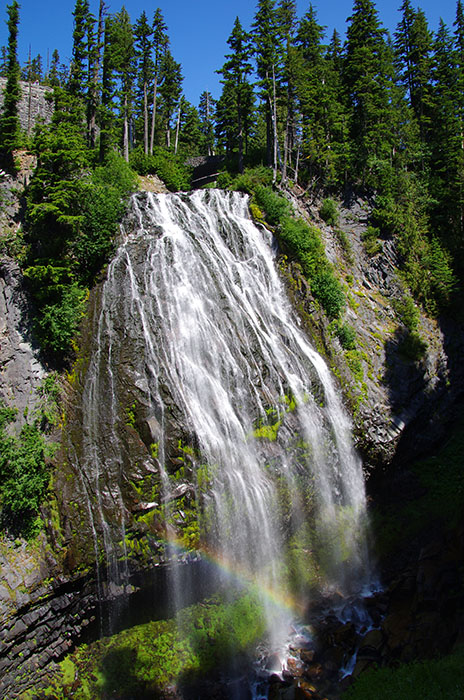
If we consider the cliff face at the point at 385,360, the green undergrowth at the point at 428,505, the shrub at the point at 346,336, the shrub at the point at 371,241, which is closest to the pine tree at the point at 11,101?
the cliff face at the point at 385,360

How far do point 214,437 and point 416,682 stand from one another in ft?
24.3

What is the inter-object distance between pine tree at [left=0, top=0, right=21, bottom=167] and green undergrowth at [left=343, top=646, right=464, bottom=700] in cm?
2383

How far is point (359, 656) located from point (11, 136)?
25896mm

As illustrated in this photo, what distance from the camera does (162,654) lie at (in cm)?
1152

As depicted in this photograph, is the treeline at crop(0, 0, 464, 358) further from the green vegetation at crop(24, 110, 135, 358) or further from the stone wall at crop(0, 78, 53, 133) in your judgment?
the stone wall at crop(0, 78, 53, 133)

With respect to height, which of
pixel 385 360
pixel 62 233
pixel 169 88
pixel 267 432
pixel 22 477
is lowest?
pixel 22 477

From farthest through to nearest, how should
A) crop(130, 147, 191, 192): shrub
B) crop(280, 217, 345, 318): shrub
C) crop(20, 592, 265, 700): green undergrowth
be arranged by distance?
crop(130, 147, 191, 192): shrub < crop(280, 217, 345, 318): shrub < crop(20, 592, 265, 700): green undergrowth

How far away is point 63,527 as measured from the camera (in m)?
11.7

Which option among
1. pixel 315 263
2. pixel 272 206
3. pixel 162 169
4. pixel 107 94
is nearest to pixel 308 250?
pixel 315 263

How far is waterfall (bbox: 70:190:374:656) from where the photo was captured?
12.0 m

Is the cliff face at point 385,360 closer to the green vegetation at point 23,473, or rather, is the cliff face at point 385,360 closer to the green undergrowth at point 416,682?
the green undergrowth at point 416,682

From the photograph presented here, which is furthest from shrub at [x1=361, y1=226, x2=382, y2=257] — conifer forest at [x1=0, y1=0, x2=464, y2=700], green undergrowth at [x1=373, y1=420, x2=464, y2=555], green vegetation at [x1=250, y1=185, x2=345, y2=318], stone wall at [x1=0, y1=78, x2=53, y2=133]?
stone wall at [x1=0, y1=78, x2=53, y2=133]

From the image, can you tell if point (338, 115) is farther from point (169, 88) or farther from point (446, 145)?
point (169, 88)

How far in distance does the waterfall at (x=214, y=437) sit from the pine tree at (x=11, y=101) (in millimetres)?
9710
